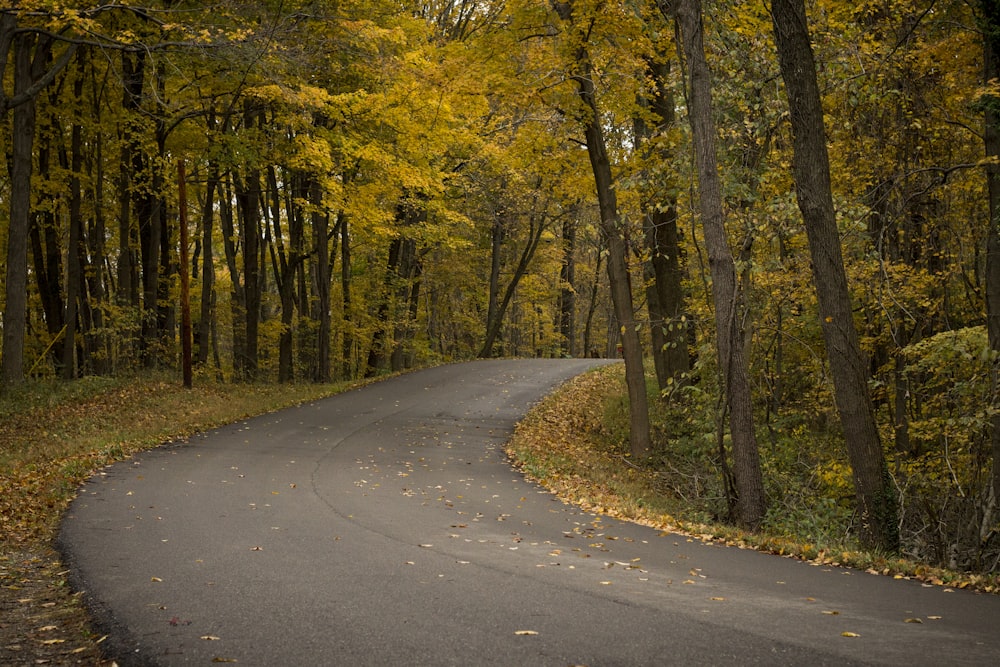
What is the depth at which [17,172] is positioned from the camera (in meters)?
19.0

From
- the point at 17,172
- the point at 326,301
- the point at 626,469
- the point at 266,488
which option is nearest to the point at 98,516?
the point at 266,488

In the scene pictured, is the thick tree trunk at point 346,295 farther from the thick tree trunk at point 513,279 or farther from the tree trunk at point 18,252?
the tree trunk at point 18,252

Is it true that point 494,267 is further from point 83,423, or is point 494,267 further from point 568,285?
point 83,423

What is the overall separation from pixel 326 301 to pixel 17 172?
9.97 metres

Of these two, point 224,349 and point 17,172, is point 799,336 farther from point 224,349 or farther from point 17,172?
point 224,349

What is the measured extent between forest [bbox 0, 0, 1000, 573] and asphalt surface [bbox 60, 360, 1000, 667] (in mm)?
3405

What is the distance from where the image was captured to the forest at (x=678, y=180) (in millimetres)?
10742

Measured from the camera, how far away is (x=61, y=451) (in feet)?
44.8

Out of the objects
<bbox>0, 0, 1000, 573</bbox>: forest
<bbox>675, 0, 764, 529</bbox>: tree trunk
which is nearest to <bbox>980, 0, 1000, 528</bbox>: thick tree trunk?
<bbox>0, 0, 1000, 573</bbox>: forest

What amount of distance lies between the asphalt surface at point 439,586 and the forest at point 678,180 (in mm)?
3405

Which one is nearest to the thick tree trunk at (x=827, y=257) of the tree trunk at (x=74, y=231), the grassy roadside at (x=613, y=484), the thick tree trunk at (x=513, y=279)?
the grassy roadside at (x=613, y=484)

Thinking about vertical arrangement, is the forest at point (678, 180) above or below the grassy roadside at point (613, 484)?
above

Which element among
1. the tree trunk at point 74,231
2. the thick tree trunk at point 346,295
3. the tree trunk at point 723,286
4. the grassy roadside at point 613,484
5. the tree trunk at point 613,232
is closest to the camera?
the grassy roadside at point 613,484

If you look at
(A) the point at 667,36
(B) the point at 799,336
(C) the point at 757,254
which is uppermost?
(A) the point at 667,36
